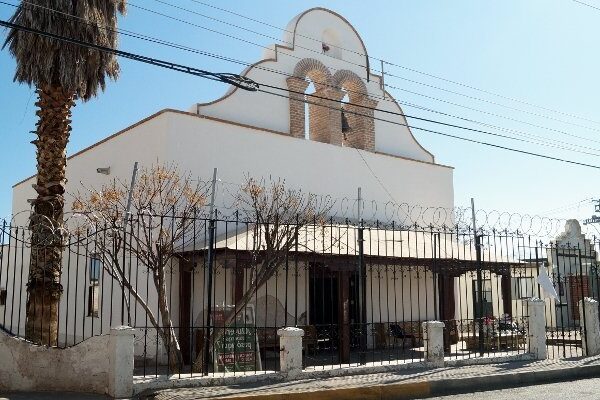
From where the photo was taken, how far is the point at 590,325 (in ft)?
47.2

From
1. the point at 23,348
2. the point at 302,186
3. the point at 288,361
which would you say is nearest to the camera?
the point at 23,348

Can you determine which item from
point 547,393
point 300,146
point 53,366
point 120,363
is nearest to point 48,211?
point 53,366

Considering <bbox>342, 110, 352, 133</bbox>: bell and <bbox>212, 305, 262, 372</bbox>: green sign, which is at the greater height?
<bbox>342, 110, 352, 133</bbox>: bell

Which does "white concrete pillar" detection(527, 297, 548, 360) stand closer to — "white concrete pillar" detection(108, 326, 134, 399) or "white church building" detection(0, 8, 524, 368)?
"white church building" detection(0, 8, 524, 368)

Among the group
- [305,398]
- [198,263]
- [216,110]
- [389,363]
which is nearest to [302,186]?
[216,110]

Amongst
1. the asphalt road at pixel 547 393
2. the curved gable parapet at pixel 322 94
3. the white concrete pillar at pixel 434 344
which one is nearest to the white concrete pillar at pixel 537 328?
the asphalt road at pixel 547 393

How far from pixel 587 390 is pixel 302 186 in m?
9.78

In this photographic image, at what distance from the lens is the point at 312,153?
61.9 ft

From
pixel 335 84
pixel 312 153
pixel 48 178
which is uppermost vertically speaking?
Result: pixel 335 84

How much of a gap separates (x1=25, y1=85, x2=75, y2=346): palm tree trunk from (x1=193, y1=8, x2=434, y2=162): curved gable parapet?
181 inches

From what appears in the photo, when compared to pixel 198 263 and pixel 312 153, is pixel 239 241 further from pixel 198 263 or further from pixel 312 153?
pixel 312 153

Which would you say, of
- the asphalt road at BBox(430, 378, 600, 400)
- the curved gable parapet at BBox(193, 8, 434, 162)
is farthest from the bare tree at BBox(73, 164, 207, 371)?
the asphalt road at BBox(430, 378, 600, 400)

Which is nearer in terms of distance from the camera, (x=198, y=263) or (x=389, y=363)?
(x=389, y=363)

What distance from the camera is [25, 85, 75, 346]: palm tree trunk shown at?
454 inches
